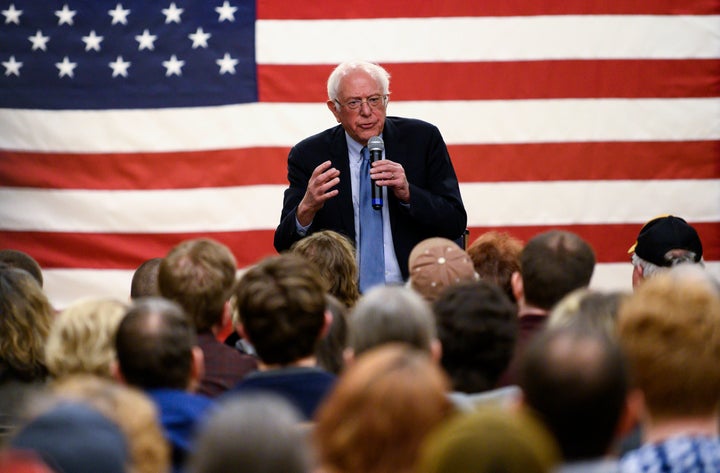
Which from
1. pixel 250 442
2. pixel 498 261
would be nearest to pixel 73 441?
pixel 250 442

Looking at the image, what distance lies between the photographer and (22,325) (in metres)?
3.59

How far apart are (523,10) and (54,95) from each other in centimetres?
276

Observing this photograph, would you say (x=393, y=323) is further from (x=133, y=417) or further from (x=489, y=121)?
(x=489, y=121)

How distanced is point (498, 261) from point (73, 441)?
261 cm

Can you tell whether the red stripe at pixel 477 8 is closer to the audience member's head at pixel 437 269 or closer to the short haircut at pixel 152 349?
the audience member's head at pixel 437 269

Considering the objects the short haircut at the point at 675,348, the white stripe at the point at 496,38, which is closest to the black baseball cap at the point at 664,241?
the white stripe at the point at 496,38

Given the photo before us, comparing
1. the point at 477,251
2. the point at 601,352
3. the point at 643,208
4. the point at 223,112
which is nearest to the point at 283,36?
the point at 223,112

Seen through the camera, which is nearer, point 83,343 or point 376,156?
point 83,343

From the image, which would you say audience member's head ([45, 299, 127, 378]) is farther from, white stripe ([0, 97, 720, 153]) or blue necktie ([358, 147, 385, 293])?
white stripe ([0, 97, 720, 153])

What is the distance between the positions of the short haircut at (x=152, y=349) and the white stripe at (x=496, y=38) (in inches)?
166

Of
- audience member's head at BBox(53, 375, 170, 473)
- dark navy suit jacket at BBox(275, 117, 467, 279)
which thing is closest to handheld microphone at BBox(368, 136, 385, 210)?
dark navy suit jacket at BBox(275, 117, 467, 279)

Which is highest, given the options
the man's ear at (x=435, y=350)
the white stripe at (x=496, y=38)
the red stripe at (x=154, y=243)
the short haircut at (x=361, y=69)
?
the white stripe at (x=496, y=38)

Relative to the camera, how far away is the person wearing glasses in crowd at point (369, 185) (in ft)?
16.7

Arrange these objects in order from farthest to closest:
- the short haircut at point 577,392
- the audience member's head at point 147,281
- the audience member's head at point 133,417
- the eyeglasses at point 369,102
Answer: the eyeglasses at point 369,102 < the audience member's head at point 147,281 < the audience member's head at point 133,417 < the short haircut at point 577,392
